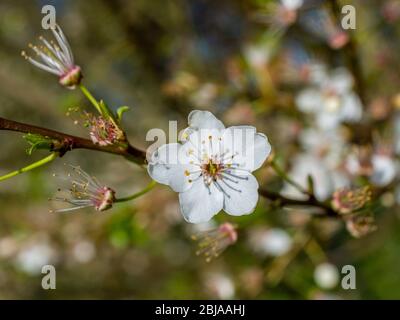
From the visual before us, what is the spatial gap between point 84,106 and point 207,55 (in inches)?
39.8

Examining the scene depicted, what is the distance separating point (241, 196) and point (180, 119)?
5.10 feet

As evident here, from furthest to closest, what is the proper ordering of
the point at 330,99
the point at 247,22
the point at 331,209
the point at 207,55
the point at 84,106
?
1. the point at 207,55
2. the point at 247,22
3. the point at 84,106
4. the point at 330,99
5. the point at 331,209

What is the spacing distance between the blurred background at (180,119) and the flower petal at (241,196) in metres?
0.54

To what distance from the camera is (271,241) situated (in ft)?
7.50

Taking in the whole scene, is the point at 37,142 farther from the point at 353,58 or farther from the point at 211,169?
the point at 353,58

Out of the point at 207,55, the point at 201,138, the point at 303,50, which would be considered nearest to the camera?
the point at 201,138

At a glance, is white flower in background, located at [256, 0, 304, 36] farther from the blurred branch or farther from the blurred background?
the blurred branch

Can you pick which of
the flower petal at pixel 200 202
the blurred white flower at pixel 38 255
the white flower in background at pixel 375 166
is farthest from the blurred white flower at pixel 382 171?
the blurred white flower at pixel 38 255

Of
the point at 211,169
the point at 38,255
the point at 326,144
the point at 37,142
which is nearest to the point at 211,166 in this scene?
the point at 211,169

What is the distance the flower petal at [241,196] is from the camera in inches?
44.5

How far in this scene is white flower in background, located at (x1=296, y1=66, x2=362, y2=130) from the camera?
198 centimetres
